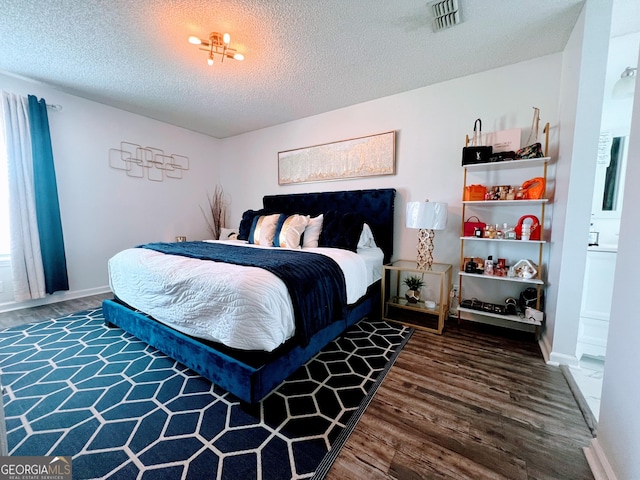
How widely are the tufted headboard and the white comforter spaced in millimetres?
988

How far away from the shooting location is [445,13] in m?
1.76

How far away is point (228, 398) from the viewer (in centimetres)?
152

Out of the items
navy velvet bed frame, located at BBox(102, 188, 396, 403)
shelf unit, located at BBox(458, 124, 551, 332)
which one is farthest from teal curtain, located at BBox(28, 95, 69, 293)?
shelf unit, located at BBox(458, 124, 551, 332)

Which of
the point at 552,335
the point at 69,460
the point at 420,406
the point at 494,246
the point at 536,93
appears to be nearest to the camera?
the point at 69,460

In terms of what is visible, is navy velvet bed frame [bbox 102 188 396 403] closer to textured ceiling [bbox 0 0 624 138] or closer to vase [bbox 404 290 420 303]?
vase [bbox 404 290 420 303]

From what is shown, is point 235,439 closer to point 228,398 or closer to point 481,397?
point 228,398

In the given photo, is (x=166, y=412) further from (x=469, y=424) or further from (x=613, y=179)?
(x=613, y=179)

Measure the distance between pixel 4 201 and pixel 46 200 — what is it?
337 mm

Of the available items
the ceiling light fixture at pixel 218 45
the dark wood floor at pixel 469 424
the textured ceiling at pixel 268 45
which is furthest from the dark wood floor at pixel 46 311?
the dark wood floor at pixel 469 424

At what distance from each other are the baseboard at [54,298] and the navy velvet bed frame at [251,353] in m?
1.34

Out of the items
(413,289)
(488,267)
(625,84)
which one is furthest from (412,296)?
(625,84)

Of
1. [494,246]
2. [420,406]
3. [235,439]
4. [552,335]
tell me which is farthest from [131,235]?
[552,335]

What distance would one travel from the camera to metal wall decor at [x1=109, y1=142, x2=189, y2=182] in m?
3.50

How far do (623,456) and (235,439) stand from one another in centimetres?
160
